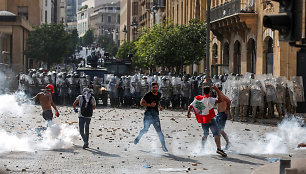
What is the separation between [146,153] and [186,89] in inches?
650

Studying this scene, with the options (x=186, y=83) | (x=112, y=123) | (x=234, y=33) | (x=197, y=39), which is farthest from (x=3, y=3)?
(x=112, y=123)

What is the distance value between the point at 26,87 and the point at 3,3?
155 feet

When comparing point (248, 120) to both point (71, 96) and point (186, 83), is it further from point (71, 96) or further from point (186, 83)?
point (71, 96)

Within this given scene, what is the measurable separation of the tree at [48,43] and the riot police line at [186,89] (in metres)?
34.1

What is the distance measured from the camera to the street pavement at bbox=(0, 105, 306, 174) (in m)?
11.6

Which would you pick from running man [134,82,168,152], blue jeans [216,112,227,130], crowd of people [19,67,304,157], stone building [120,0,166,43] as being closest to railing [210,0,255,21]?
crowd of people [19,67,304,157]

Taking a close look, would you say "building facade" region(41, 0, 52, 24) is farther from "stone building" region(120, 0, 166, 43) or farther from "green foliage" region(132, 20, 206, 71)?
"green foliage" region(132, 20, 206, 71)

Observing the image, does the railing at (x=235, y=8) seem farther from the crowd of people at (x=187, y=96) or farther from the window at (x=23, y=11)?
the window at (x=23, y=11)

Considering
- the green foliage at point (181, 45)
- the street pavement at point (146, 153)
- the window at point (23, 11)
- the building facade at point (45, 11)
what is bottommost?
the street pavement at point (146, 153)

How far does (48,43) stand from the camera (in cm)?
7000

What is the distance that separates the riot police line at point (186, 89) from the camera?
2322cm

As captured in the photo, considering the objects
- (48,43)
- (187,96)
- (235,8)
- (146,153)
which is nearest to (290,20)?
(146,153)

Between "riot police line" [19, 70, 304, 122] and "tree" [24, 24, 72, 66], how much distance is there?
112 ft

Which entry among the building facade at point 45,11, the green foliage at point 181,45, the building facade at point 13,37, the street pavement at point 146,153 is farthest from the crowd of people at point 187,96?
the building facade at point 45,11
